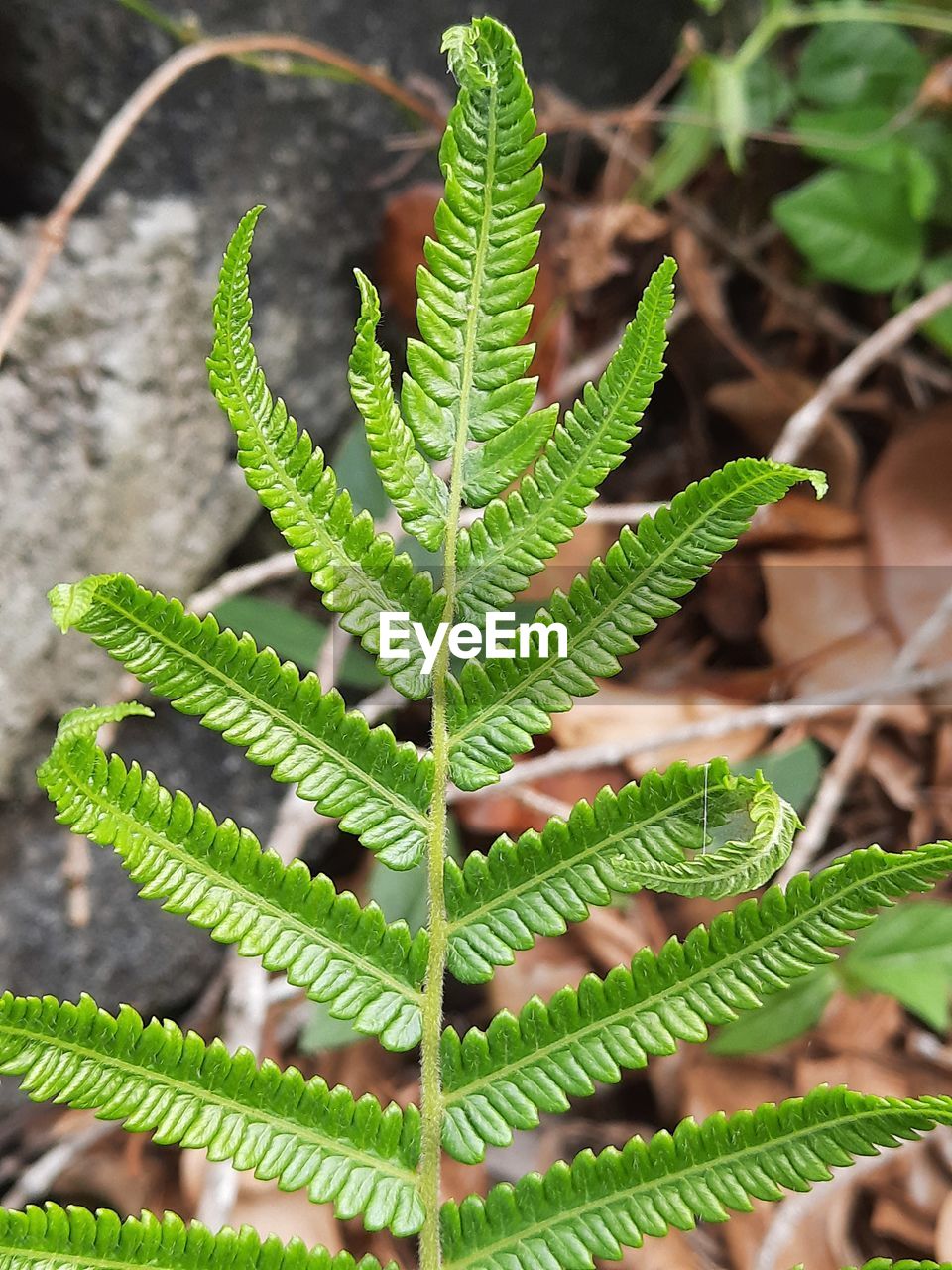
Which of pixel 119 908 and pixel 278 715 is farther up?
pixel 119 908

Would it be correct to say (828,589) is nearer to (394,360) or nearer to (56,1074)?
(394,360)

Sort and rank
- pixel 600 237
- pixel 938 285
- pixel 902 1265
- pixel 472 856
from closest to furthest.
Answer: pixel 902 1265
pixel 472 856
pixel 938 285
pixel 600 237

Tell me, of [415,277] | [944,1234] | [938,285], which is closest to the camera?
[944,1234]

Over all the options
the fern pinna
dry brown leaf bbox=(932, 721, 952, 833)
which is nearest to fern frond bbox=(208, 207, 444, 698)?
the fern pinna

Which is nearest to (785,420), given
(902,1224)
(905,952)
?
(905,952)

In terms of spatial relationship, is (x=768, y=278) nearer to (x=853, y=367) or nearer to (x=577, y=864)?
(x=853, y=367)

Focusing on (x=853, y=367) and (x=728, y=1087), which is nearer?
(x=728, y=1087)
